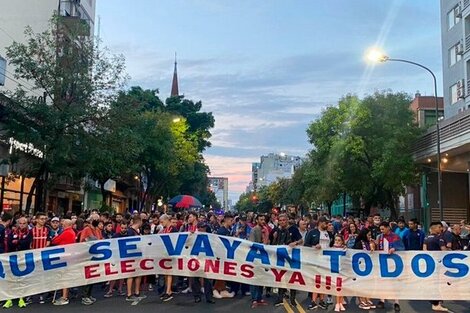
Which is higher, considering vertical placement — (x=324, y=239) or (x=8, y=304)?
(x=324, y=239)

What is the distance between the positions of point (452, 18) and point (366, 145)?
15.5 meters

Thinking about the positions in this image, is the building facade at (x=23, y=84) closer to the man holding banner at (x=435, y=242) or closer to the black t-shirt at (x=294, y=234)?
the black t-shirt at (x=294, y=234)

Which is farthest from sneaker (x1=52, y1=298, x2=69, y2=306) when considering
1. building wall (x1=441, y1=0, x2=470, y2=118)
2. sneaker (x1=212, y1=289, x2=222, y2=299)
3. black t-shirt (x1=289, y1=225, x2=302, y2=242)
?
building wall (x1=441, y1=0, x2=470, y2=118)

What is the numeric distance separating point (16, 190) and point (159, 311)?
66.0 ft

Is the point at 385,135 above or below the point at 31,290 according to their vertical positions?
above

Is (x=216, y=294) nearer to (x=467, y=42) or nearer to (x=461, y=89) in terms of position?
(x=467, y=42)

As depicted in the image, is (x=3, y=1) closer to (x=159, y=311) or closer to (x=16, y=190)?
(x=16, y=190)

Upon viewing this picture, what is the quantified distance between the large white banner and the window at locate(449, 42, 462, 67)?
34.8 metres

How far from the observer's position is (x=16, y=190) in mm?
28016

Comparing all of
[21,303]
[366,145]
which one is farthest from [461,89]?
[21,303]

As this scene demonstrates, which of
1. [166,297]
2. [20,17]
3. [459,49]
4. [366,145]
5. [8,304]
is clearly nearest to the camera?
[8,304]

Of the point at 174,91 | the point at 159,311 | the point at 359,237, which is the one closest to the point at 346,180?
the point at 359,237

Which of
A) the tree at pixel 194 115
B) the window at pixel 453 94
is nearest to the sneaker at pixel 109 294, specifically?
the window at pixel 453 94

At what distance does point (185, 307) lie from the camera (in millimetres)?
10883
